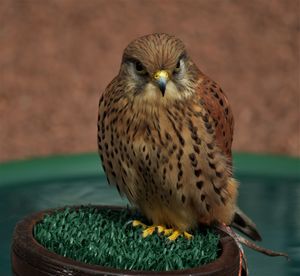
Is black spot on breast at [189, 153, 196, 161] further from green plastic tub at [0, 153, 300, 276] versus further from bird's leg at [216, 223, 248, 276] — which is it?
green plastic tub at [0, 153, 300, 276]

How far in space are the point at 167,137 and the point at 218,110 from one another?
34cm

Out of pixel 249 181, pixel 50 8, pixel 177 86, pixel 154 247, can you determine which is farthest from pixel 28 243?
pixel 50 8

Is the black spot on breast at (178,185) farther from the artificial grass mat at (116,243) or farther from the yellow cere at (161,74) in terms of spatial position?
the yellow cere at (161,74)

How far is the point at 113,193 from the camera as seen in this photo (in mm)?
6066

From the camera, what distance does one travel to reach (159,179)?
3582 mm

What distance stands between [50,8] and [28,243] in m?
6.29

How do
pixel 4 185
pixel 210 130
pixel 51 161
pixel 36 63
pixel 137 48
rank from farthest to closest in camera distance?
1. pixel 36 63
2. pixel 51 161
3. pixel 4 185
4. pixel 210 130
5. pixel 137 48

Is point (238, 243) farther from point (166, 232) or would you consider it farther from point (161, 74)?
point (161, 74)

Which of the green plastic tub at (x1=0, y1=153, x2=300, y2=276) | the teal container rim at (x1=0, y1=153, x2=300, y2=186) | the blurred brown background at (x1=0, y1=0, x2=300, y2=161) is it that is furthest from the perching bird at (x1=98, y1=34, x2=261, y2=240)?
the blurred brown background at (x1=0, y1=0, x2=300, y2=161)

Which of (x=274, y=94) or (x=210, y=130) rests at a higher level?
(x=210, y=130)

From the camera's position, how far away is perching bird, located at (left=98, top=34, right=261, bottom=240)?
11.2 feet

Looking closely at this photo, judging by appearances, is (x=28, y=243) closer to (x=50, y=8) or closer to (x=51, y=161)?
(x=51, y=161)

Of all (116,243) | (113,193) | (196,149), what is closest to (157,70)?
(196,149)

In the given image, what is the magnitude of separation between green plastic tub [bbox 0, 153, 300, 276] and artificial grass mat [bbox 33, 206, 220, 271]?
97 centimetres
